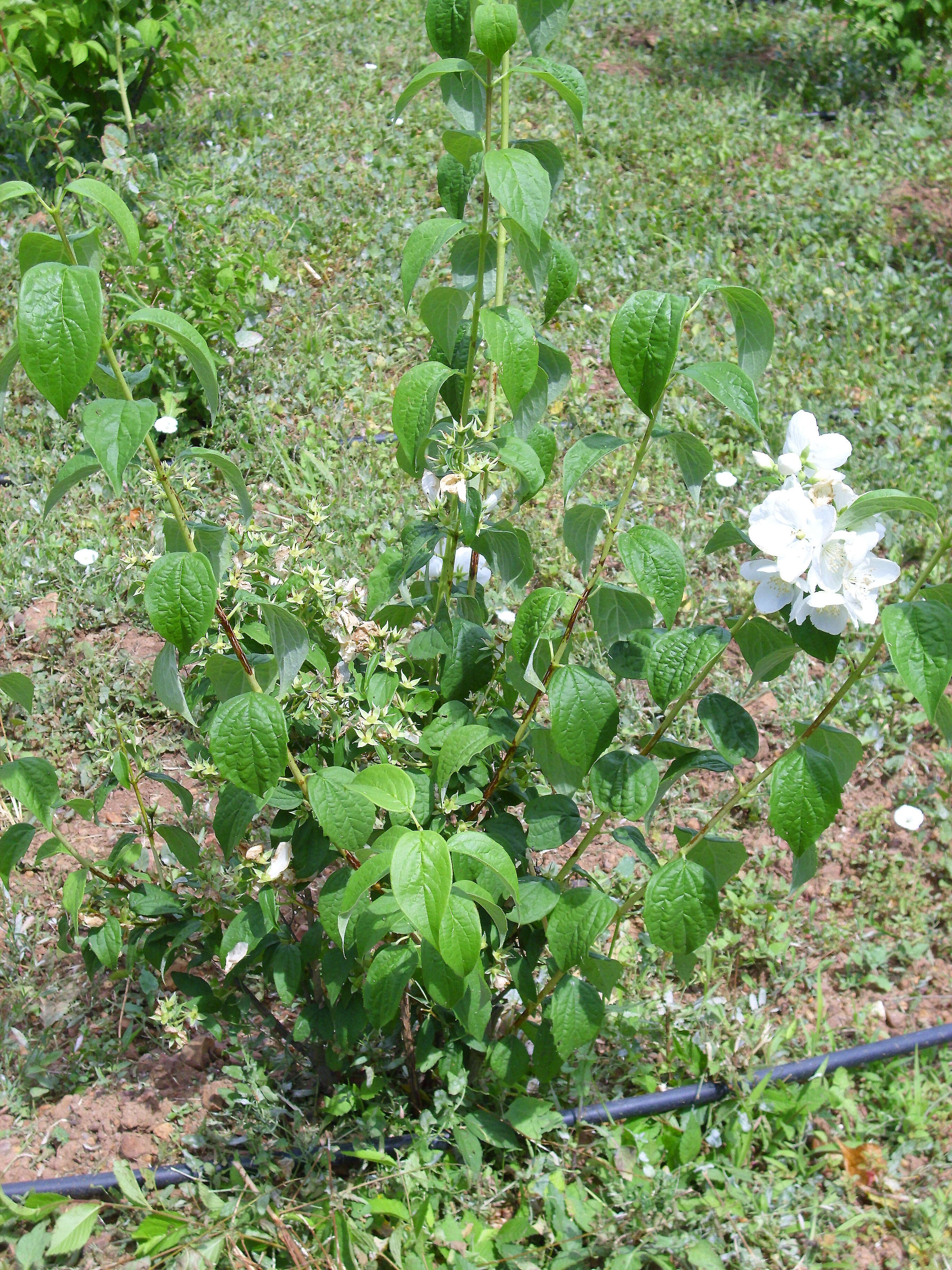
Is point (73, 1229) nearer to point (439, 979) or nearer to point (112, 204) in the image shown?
point (439, 979)

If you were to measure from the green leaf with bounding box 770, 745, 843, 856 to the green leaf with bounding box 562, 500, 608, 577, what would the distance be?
36 centimetres

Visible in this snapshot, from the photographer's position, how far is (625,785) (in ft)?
4.47

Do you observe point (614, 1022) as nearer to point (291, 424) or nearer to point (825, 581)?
point (825, 581)

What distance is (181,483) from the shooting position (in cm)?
152

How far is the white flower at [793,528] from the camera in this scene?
1.13 meters

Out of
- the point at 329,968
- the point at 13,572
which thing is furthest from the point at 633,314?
the point at 13,572

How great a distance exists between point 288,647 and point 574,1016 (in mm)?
702

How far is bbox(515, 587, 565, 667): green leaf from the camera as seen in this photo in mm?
1316

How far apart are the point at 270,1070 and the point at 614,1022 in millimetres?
645

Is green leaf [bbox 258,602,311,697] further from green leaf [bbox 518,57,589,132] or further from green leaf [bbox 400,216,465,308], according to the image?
green leaf [bbox 518,57,589,132]

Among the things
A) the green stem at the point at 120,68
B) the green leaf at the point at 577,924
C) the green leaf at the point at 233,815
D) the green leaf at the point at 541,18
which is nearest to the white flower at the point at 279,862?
the green leaf at the point at 233,815

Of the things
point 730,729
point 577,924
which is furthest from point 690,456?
point 577,924

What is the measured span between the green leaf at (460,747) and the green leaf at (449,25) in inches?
30.7

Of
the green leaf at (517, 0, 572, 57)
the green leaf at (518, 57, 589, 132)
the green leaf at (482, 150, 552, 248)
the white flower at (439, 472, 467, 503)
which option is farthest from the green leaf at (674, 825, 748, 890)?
the green leaf at (517, 0, 572, 57)
